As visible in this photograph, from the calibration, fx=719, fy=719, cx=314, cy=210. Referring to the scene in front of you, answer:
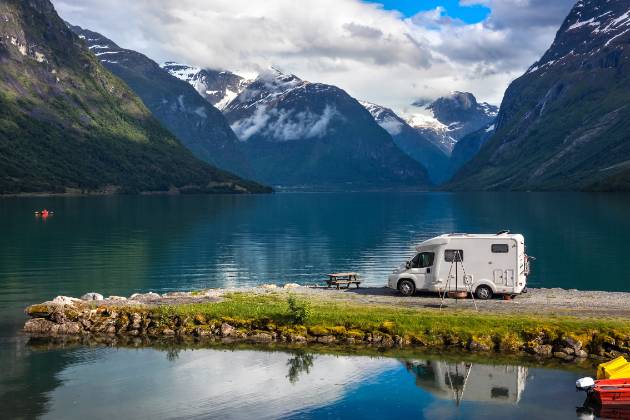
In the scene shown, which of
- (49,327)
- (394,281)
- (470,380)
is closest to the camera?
(470,380)

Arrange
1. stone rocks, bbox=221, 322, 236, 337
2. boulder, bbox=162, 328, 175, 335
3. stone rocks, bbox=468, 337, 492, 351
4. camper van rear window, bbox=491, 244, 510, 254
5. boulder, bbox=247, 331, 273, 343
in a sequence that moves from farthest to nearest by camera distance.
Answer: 1. camper van rear window, bbox=491, 244, 510, 254
2. boulder, bbox=162, 328, 175, 335
3. stone rocks, bbox=221, 322, 236, 337
4. boulder, bbox=247, 331, 273, 343
5. stone rocks, bbox=468, 337, 492, 351

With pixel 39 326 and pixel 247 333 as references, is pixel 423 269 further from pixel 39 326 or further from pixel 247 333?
pixel 39 326

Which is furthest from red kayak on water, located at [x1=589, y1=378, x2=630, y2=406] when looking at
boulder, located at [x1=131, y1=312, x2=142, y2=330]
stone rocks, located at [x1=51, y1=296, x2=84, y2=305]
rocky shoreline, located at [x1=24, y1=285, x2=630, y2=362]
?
stone rocks, located at [x1=51, y1=296, x2=84, y2=305]

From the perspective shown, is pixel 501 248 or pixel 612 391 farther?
pixel 501 248

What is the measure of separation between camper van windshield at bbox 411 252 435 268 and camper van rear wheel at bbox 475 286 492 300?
12.8 ft

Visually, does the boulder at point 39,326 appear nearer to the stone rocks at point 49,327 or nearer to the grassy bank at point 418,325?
the stone rocks at point 49,327

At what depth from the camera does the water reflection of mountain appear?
34469mm

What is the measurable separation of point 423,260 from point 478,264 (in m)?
4.05

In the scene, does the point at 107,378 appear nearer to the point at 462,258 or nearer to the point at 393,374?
the point at 393,374

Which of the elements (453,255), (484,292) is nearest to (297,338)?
(453,255)

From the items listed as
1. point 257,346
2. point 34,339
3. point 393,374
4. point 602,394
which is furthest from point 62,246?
point 602,394

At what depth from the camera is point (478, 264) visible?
166 ft

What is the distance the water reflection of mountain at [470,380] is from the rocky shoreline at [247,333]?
7.90 ft

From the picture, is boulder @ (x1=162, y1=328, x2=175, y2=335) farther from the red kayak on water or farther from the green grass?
the red kayak on water
